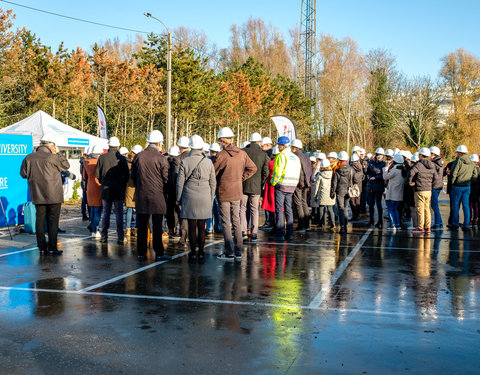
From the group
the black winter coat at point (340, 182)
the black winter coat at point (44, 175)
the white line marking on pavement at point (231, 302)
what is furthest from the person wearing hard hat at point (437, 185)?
the black winter coat at point (44, 175)

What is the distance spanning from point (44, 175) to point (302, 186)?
17.7 feet

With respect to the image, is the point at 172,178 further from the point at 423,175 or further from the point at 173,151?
the point at 423,175

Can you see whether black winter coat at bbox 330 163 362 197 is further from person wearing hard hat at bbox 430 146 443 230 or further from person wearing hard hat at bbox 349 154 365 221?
person wearing hard hat at bbox 349 154 365 221

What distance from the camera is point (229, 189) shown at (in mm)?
9227

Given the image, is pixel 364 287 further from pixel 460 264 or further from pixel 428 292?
pixel 460 264

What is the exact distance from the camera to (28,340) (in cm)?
510

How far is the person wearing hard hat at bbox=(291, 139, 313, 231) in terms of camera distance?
40.5ft

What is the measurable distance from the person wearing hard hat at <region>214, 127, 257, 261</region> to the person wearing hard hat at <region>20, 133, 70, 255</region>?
2724 mm

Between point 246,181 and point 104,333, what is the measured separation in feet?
19.8

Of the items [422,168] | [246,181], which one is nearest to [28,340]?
[246,181]

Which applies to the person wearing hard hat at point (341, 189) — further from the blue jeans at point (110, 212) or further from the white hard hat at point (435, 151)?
the blue jeans at point (110, 212)

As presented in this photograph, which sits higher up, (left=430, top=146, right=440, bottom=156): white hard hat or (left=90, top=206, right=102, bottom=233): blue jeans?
(left=430, top=146, right=440, bottom=156): white hard hat

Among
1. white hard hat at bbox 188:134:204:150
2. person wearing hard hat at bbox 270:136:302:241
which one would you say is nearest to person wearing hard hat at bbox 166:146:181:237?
person wearing hard hat at bbox 270:136:302:241

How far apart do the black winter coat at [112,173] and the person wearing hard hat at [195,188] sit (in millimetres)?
2277
